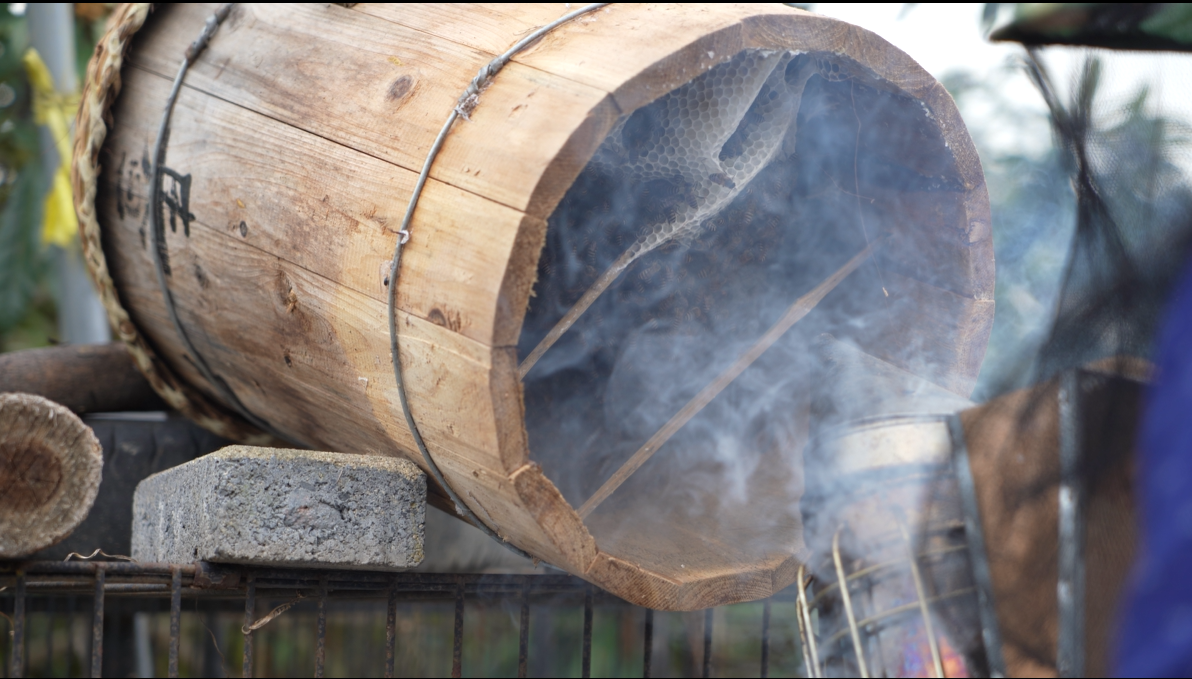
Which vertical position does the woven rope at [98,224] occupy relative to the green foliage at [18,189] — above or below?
below

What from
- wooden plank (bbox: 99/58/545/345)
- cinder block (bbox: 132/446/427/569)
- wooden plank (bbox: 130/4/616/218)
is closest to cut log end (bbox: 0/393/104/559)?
cinder block (bbox: 132/446/427/569)

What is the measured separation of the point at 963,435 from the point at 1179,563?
525mm

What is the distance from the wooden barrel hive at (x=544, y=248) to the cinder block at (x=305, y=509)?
0.39 feet

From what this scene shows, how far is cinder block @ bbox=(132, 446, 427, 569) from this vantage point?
79.2 inches

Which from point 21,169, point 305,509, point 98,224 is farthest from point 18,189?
point 305,509

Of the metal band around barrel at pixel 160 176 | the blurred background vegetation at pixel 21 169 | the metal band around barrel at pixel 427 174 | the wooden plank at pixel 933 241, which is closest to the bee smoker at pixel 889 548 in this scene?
the wooden plank at pixel 933 241

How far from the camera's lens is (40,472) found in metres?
1.97

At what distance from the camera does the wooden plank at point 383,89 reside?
1764 mm

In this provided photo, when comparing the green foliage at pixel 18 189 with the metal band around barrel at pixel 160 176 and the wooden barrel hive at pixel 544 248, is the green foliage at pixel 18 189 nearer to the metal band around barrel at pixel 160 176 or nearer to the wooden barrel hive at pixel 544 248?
the metal band around barrel at pixel 160 176

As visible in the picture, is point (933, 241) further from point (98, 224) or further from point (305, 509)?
point (98, 224)

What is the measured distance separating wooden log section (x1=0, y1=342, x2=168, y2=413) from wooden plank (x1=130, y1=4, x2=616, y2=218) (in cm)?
111

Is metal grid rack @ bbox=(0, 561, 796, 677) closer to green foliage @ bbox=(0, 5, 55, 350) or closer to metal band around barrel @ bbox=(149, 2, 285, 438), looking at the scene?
metal band around barrel @ bbox=(149, 2, 285, 438)

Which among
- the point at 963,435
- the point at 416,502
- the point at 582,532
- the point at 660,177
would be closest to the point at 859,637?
the point at 963,435

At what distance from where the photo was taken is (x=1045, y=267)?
2188mm
